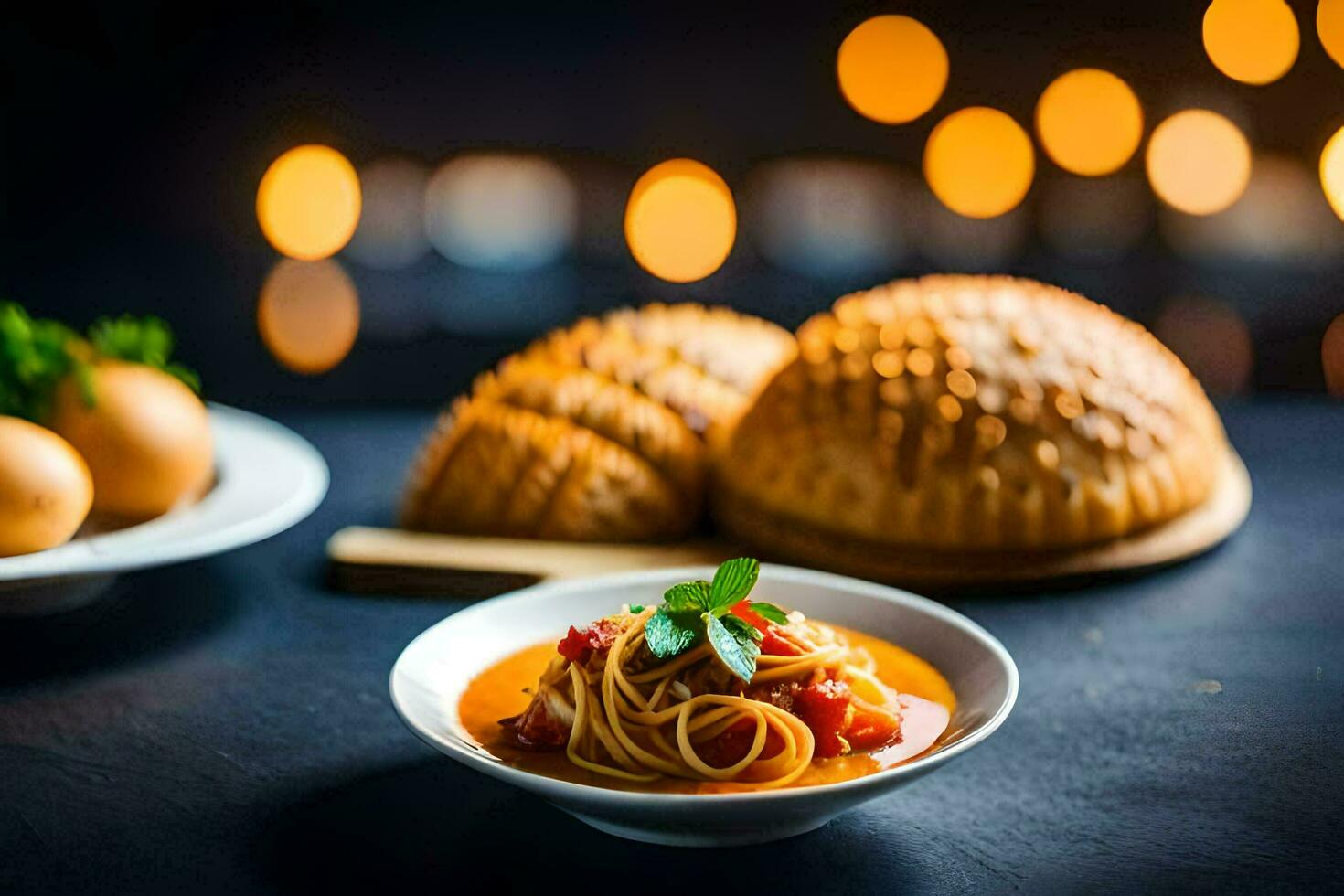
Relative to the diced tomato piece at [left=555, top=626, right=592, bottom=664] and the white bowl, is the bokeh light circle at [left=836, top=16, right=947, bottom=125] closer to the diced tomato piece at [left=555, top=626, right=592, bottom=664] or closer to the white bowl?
the white bowl

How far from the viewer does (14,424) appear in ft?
5.62

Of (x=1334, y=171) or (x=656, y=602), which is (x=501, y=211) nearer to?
(x=1334, y=171)

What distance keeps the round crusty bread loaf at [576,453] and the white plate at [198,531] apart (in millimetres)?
196

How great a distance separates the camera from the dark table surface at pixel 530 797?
121cm

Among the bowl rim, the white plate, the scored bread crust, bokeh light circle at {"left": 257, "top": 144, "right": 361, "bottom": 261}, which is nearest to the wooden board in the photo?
the white plate

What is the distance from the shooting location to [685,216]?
432 centimetres

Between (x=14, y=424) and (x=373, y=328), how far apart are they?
2.54 metres

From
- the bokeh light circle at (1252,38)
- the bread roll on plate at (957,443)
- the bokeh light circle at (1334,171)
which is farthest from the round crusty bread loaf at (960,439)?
the bokeh light circle at (1334,171)

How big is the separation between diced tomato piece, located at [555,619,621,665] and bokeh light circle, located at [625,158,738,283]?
9.89 ft

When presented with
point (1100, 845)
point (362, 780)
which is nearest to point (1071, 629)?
point (1100, 845)

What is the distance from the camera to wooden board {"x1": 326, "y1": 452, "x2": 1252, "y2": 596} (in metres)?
1.91

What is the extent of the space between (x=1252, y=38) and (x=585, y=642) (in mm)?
3410

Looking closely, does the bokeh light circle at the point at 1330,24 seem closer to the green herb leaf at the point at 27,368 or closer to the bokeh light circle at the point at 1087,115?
the bokeh light circle at the point at 1087,115

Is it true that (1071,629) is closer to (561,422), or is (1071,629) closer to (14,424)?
(561,422)
